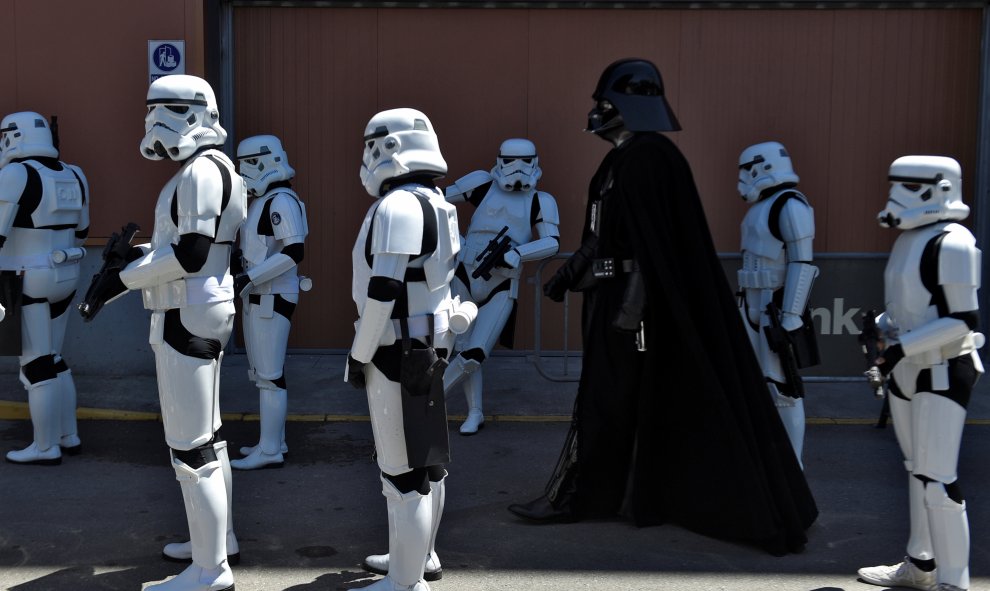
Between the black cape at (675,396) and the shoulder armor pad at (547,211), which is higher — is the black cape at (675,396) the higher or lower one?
the lower one

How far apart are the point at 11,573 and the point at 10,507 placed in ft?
3.83

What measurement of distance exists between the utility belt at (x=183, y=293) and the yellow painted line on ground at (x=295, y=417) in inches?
152

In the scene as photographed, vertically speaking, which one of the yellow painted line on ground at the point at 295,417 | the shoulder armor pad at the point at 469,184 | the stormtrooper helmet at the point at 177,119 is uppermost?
the stormtrooper helmet at the point at 177,119

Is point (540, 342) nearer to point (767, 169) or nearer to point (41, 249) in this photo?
point (767, 169)

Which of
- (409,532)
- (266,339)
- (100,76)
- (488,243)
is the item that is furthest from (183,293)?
(100,76)

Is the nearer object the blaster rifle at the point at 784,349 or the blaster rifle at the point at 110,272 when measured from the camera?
the blaster rifle at the point at 110,272

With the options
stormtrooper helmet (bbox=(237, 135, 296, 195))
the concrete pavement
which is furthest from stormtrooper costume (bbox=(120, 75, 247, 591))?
stormtrooper helmet (bbox=(237, 135, 296, 195))

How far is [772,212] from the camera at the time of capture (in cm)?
684

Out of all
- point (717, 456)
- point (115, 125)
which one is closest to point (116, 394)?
point (115, 125)

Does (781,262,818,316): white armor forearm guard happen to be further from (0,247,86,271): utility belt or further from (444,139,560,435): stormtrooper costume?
(0,247,86,271): utility belt

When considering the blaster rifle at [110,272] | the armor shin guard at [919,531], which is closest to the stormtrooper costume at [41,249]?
the blaster rifle at [110,272]

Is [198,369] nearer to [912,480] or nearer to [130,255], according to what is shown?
[130,255]

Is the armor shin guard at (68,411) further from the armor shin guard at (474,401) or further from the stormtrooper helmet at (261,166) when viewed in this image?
the armor shin guard at (474,401)

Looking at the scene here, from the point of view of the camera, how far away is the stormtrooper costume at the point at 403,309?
474 cm
